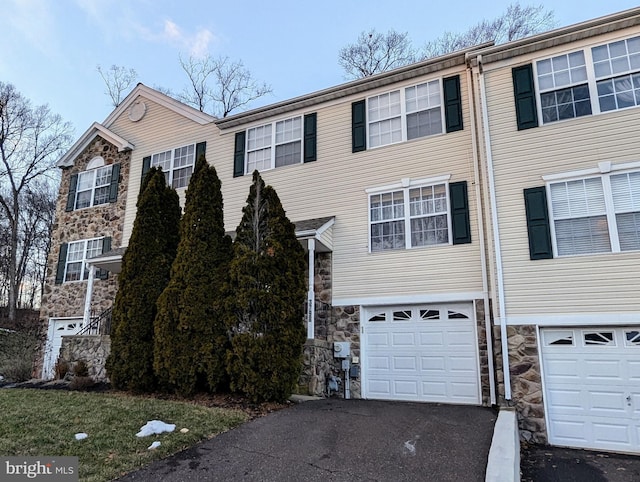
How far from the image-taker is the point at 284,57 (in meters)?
15.6

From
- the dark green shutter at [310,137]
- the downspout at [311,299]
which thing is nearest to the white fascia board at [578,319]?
the downspout at [311,299]

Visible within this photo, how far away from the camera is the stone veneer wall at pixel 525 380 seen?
682cm

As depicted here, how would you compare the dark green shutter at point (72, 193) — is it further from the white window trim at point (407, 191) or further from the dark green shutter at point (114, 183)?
the white window trim at point (407, 191)

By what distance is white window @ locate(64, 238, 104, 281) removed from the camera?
13.1 m

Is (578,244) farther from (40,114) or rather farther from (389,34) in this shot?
(40,114)

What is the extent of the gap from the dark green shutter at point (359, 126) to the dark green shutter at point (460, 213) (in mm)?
2389

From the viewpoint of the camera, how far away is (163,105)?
1327cm

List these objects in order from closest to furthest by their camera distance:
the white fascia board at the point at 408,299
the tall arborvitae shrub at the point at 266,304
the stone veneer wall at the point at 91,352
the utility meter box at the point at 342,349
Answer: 1. the tall arborvitae shrub at the point at 266,304
2. the white fascia board at the point at 408,299
3. the utility meter box at the point at 342,349
4. the stone veneer wall at the point at 91,352

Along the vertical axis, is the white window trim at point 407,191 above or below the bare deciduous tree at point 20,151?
below

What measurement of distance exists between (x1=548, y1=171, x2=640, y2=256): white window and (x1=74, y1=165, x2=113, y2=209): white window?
12.5 metres

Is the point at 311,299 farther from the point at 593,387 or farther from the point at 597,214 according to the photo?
the point at 597,214

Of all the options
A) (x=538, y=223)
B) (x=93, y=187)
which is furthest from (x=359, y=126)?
(x=93, y=187)

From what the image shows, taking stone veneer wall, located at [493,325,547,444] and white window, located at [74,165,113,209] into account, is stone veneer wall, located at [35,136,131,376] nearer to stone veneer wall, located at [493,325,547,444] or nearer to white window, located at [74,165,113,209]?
white window, located at [74,165,113,209]

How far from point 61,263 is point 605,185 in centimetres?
1470
